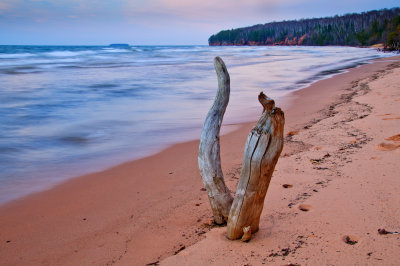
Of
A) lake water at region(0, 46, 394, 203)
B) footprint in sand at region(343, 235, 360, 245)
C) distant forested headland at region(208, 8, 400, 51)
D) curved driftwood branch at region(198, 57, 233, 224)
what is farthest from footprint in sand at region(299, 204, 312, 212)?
distant forested headland at region(208, 8, 400, 51)

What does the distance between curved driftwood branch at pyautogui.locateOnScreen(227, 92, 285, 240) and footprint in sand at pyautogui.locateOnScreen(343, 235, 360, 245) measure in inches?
25.9

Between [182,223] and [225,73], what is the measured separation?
1.45m

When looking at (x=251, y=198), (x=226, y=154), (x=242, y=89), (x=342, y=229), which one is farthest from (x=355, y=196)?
(x=242, y=89)

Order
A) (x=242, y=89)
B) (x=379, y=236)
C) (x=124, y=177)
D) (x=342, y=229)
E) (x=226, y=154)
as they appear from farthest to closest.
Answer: (x=242, y=89), (x=226, y=154), (x=124, y=177), (x=342, y=229), (x=379, y=236)

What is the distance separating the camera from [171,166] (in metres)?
4.86

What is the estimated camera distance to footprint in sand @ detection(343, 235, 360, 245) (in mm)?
2400

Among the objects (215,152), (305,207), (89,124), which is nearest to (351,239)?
(305,207)

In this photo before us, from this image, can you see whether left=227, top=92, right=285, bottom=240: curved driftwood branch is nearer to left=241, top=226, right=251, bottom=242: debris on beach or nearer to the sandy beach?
left=241, top=226, right=251, bottom=242: debris on beach

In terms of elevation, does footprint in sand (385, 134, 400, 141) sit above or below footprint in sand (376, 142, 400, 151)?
above

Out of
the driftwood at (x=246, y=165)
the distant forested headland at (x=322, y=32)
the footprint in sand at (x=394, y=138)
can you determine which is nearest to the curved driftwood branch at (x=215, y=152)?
the driftwood at (x=246, y=165)

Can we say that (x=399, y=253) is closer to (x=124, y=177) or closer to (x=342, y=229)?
(x=342, y=229)

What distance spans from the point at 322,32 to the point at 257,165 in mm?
128840

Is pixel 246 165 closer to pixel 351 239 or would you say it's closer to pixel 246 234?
pixel 246 234

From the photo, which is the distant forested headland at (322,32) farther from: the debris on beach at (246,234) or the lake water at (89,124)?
the debris on beach at (246,234)
